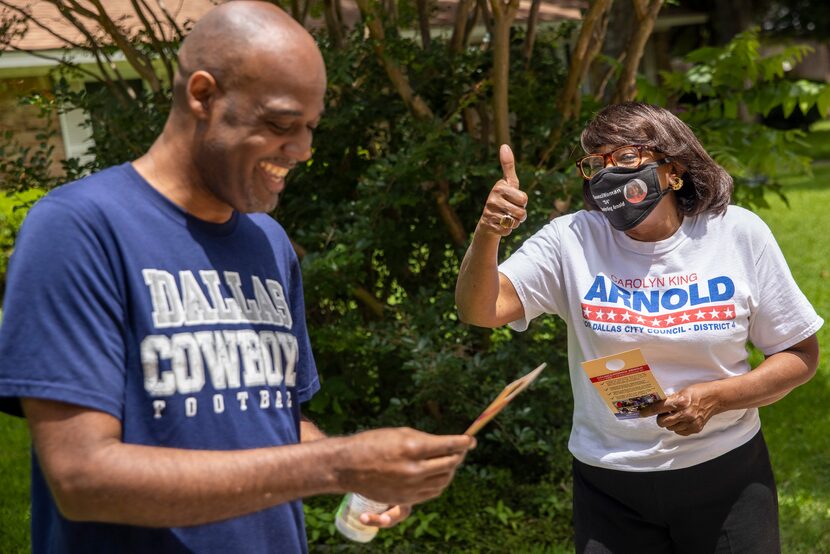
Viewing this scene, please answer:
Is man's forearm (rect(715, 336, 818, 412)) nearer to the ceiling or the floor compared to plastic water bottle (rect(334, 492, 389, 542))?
nearer to the floor

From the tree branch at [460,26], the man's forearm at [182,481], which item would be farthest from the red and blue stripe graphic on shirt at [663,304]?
the tree branch at [460,26]

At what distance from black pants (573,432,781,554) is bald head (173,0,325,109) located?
1.70 meters

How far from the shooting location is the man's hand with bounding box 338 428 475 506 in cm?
169

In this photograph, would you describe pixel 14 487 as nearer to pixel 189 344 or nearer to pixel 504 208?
pixel 504 208

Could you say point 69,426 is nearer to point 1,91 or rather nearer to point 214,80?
point 214,80

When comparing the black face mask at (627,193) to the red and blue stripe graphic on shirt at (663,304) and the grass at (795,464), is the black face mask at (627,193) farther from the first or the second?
the grass at (795,464)

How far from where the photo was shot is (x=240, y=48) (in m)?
1.85

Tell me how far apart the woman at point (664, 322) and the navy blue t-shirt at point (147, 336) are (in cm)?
116

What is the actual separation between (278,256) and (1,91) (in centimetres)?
449

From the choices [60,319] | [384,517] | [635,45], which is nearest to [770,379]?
[384,517]

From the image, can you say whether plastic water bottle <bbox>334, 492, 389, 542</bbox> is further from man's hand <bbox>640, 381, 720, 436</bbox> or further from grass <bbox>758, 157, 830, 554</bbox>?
grass <bbox>758, 157, 830, 554</bbox>

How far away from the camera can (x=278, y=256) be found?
2191 mm


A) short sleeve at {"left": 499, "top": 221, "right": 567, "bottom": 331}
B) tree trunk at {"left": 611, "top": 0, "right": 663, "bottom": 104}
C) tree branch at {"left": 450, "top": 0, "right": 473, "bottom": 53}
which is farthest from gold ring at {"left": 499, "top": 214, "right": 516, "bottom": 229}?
tree branch at {"left": 450, "top": 0, "right": 473, "bottom": 53}

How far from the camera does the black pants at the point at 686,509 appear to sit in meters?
3.00
